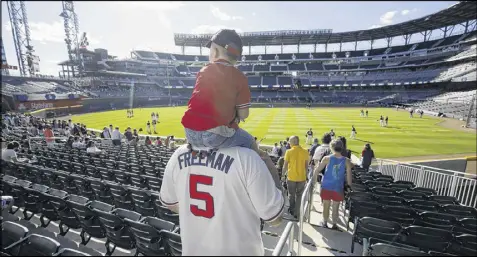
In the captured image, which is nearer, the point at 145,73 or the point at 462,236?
the point at 462,236

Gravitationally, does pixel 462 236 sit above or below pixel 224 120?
below

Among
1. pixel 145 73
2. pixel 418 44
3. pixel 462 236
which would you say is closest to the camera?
pixel 462 236

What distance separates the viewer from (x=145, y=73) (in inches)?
3465

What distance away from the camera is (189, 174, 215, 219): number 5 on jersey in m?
1.51

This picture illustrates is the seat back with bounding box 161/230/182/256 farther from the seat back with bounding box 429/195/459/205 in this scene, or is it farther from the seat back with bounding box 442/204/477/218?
the seat back with bounding box 429/195/459/205

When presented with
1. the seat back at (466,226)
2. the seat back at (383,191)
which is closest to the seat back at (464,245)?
the seat back at (466,226)

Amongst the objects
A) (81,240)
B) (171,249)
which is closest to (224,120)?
(171,249)

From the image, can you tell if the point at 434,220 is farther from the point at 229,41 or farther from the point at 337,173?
the point at 229,41

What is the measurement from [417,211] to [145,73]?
308 feet

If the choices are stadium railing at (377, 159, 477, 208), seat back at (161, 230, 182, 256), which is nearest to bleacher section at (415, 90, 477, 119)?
stadium railing at (377, 159, 477, 208)

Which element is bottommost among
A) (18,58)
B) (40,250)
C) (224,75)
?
(40,250)

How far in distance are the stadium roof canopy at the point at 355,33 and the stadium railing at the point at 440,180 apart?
51.6 metres

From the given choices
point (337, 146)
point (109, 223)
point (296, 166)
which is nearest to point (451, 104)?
point (337, 146)

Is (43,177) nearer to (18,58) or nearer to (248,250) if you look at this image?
(248,250)
